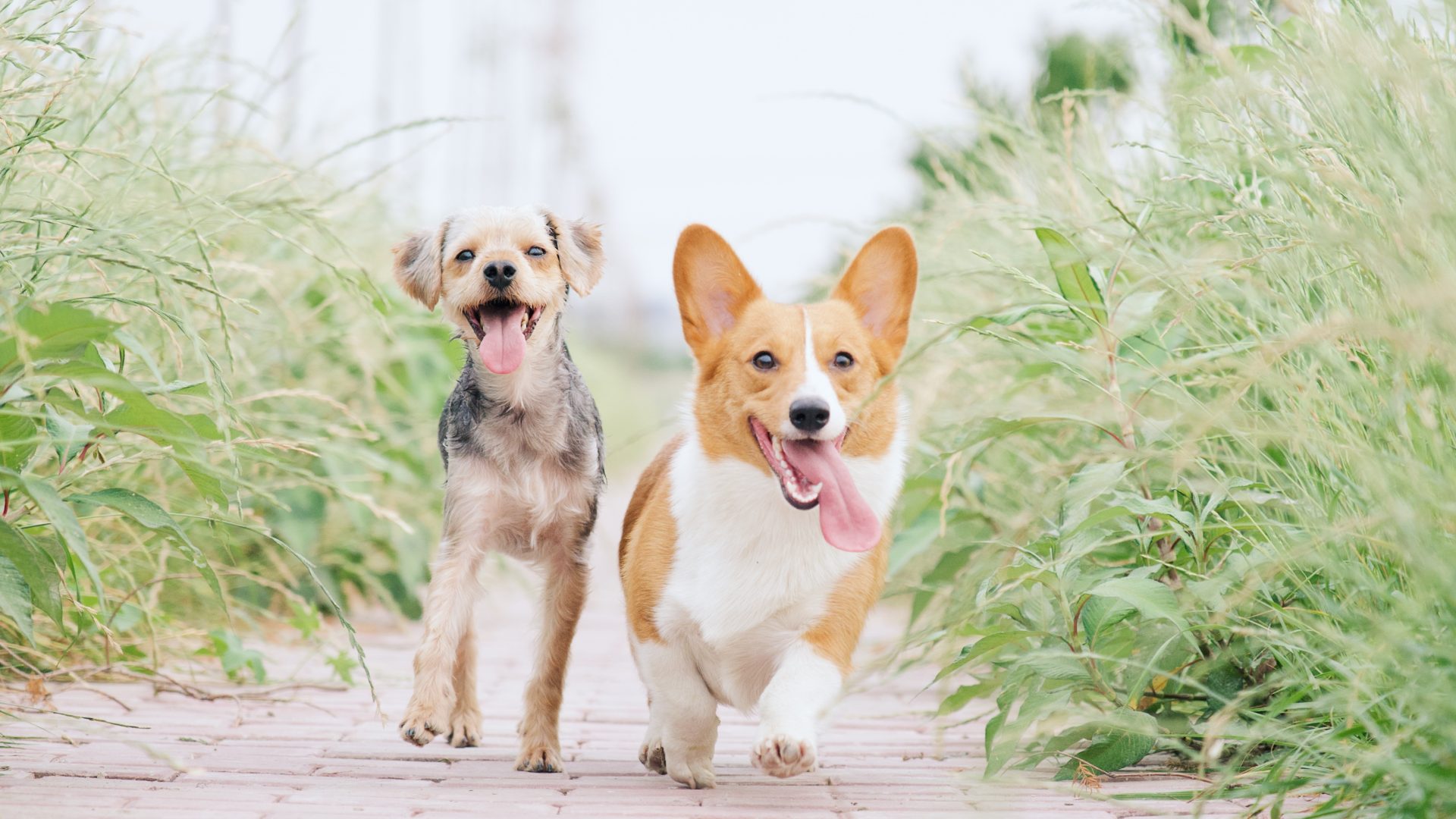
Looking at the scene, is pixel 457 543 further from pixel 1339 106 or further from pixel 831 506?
pixel 1339 106

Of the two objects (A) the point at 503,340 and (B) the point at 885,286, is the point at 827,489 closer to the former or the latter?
(B) the point at 885,286

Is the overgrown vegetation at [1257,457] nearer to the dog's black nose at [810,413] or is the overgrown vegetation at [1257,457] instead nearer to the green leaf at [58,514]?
the dog's black nose at [810,413]

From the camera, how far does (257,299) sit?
249 inches

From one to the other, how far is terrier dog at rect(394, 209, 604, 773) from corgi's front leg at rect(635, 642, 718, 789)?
431 mm

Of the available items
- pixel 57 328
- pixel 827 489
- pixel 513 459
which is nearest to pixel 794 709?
pixel 827 489

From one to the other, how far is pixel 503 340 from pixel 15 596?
1.67m

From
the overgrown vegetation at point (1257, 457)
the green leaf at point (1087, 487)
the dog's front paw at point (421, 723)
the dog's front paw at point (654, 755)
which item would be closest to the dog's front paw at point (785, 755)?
the overgrown vegetation at point (1257, 457)

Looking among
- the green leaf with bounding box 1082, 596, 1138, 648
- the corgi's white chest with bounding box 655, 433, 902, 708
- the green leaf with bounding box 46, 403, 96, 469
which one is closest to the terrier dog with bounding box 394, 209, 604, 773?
the corgi's white chest with bounding box 655, 433, 902, 708

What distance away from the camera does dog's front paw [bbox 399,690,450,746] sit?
11.4ft

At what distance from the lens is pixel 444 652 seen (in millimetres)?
3744

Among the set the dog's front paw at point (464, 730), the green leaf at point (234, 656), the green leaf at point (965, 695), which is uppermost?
the green leaf at point (965, 695)

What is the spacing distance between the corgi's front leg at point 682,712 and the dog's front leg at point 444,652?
1.88ft

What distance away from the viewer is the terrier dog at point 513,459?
156 inches

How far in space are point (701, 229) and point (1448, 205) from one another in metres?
1.89
